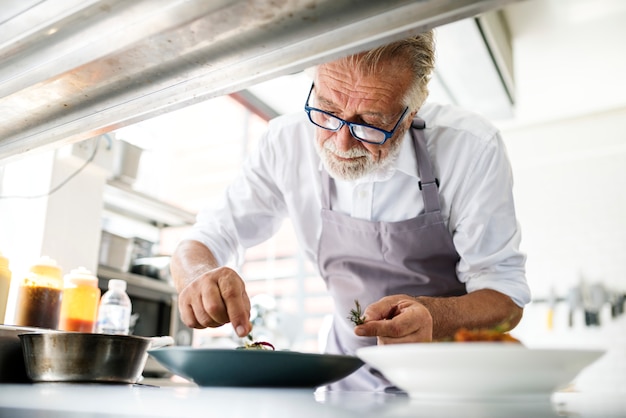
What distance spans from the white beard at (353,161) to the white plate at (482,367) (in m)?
0.93

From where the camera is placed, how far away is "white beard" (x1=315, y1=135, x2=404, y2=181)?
1587 millimetres

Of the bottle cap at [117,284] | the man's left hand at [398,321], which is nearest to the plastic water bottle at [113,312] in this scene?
the bottle cap at [117,284]

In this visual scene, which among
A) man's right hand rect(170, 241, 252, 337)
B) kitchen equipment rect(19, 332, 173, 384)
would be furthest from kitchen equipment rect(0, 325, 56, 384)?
man's right hand rect(170, 241, 252, 337)

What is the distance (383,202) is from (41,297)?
103 centimetres

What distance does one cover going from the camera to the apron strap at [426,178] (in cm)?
171

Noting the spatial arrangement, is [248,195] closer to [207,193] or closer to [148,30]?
[148,30]

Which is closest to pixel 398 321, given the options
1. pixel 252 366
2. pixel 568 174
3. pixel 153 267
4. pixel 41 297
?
pixel 252 366

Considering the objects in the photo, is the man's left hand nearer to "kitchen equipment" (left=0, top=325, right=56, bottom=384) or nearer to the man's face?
the man's face

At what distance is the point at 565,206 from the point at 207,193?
3.24m

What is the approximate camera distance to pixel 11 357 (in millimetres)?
1187

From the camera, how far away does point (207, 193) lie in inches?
227

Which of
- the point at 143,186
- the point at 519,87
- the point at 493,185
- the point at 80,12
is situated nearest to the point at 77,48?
the point at 80,12

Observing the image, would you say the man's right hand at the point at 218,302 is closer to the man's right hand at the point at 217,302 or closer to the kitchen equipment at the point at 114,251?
the man's right hand at the point at 217,302

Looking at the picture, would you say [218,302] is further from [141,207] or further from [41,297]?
[141,207]
